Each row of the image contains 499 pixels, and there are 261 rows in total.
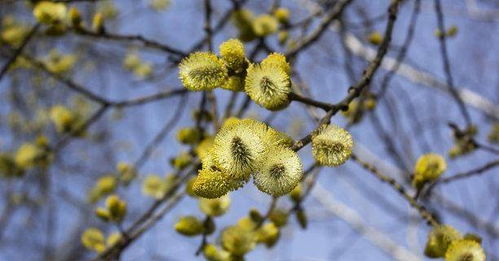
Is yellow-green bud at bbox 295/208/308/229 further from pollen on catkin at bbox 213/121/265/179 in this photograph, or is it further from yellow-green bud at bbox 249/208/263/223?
pollen on catkin at bbox 213/121/265/179

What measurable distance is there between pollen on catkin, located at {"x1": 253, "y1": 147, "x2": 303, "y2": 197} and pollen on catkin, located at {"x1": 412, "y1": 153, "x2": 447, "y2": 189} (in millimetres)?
606

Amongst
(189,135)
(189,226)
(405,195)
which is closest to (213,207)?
(189,226)

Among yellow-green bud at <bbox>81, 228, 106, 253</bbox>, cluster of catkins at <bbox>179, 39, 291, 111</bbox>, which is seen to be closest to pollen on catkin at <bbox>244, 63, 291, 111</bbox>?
cluster of catkins at <bbox>179, 39, 291, 111</bbox>

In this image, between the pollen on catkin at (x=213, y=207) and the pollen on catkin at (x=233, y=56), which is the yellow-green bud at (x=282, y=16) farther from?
the pollen on catkin at (x=233, y=56)

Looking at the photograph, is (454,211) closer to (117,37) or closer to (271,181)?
(117,37)

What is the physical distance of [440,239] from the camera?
1190mm

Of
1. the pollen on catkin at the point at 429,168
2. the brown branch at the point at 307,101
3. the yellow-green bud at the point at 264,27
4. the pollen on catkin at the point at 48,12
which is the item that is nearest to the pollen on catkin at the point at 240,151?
the brown branch at the point at 307,101

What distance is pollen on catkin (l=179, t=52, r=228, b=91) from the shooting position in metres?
0.92

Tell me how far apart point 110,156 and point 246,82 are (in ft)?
20.0

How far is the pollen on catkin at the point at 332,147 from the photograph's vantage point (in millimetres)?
861

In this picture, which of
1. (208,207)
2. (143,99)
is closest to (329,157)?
(208,207)

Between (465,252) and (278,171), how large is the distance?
0.51 m

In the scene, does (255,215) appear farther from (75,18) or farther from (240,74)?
(75,18)

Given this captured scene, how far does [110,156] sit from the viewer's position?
264 inches
